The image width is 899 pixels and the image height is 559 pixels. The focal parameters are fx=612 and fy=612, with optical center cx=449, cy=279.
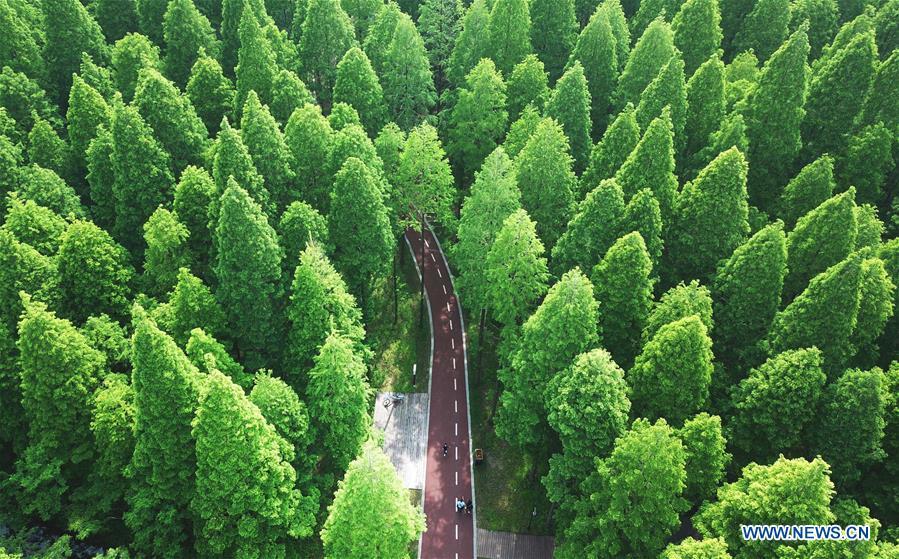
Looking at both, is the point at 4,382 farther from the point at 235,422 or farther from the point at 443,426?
the point at 443,426

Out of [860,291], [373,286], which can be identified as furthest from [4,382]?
[860,291]

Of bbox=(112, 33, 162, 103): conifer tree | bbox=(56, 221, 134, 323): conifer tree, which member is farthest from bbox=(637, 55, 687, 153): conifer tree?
bbox=(112, 33, 162, 103): conifer tree

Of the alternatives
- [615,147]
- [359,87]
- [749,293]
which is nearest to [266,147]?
[359,87]

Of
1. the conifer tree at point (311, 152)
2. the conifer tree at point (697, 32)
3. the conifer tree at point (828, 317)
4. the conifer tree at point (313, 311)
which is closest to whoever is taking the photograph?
the conifer tree at point (828, 317)

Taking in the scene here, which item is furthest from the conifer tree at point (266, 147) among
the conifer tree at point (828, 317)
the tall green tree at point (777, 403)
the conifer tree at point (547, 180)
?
the conifer tree at point (828, 317)

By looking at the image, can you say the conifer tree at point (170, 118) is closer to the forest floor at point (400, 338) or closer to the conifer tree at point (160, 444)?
the forest floor at point (400, 338)

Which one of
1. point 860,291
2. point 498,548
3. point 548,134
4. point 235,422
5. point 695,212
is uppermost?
point 548,134
